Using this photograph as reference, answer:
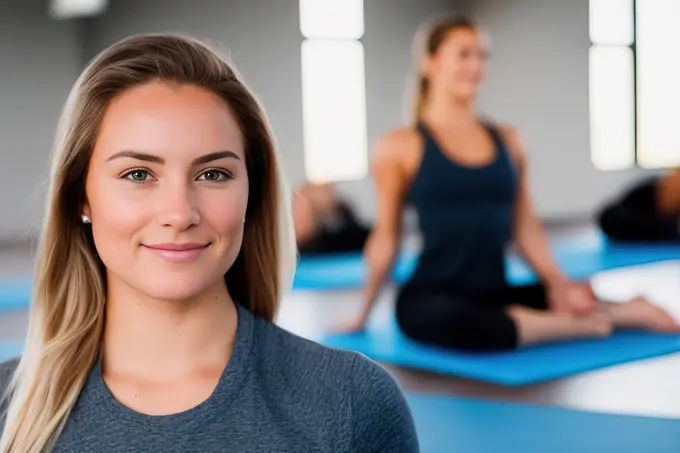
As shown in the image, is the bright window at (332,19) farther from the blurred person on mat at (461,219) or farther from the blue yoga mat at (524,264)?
the blurred person on mat at (461,219)

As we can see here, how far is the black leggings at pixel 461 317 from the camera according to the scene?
331cm

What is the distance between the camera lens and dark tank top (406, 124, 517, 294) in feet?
11.0

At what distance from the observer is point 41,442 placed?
1037 millimetres

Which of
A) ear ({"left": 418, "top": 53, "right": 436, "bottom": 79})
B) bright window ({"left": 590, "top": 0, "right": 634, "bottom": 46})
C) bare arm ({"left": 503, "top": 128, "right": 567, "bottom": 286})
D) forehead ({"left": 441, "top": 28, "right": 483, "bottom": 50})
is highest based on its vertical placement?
bright window ({"left": 590, "top": 0, "right": 634, "bottom": 46})

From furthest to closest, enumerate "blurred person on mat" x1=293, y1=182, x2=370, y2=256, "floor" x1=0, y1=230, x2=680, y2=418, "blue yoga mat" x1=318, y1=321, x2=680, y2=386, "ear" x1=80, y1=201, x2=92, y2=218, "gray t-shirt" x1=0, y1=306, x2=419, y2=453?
"blurred person on mat" x1=293, y1=182, x2=370, y2=256
"blue yoga mat" x1=318, y1=321, x2=680, y2=386
"floor" x1=0, y1=230, x2=680, y2=418
"ear" x1=80, y1=201, x2=92, y2=218
"gray t-shirt" x1=0, y1=306, x2=419, y2=453

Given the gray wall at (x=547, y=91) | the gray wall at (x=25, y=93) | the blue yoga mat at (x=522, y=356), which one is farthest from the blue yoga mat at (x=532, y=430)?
the gray wall at (x=547, y=91)

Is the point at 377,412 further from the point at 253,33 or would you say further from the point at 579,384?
the point at 253,33

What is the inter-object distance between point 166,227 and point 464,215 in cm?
242

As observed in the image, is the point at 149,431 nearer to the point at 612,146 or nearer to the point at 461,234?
the point at 461,234

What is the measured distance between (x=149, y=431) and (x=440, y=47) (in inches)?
97.6

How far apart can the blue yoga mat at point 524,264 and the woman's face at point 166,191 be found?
3.76 metres

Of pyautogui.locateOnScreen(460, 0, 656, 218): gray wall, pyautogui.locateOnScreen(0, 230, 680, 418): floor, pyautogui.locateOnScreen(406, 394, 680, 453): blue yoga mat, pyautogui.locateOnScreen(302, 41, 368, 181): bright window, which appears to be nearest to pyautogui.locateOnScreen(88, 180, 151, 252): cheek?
pyautogui.locateOnScreen(406, 394, 680, 453): blue yoga mat

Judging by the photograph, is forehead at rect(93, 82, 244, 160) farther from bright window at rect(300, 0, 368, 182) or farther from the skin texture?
bright window at rect(300, 0, 368, 182)

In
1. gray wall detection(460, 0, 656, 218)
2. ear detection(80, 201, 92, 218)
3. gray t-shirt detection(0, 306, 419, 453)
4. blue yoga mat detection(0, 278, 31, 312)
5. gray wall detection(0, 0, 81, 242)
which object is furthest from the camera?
gray wall detection(460, 0, 656, 218)
